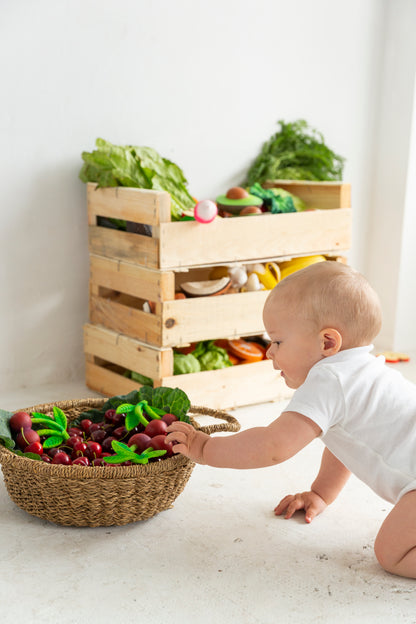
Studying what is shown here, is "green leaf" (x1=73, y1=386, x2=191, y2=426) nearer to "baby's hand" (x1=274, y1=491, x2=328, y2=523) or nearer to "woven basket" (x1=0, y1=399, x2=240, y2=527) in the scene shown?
"woven basket" (x1=0, y1=399, x2=240, y2=527)

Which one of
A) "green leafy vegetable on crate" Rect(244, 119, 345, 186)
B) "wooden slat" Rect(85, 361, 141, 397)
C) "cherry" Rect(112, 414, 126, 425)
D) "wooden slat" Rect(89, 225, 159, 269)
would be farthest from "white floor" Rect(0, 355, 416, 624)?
"green leafy vegetable on crate" Rect(244, 119, 345, 186)

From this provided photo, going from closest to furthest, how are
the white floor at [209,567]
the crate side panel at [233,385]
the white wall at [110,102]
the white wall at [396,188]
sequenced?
the white floor at [209,567] < the crate side panel at [233,385] < the white wall at [110,102] < the white wall at [396,188]

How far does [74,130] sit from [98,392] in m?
0.90

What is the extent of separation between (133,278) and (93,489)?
97 cm

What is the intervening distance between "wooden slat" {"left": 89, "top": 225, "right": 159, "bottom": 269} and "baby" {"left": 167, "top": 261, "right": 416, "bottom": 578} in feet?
2.67

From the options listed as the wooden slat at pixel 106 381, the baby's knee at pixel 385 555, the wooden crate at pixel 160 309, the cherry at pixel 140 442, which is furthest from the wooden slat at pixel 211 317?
the baby's knee at pixel 385 555

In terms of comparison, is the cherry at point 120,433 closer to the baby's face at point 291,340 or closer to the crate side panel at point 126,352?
the baby's face at point 291,340

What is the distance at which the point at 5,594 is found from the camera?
1.28 metres

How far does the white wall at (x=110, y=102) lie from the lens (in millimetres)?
2387

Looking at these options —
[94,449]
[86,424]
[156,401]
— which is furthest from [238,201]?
[94,449]

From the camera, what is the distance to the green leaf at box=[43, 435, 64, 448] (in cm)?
156

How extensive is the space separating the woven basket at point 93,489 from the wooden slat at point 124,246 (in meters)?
0.81

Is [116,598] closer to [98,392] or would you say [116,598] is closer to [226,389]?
[226,389]

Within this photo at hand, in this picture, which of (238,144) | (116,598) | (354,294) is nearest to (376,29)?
(238,144)
